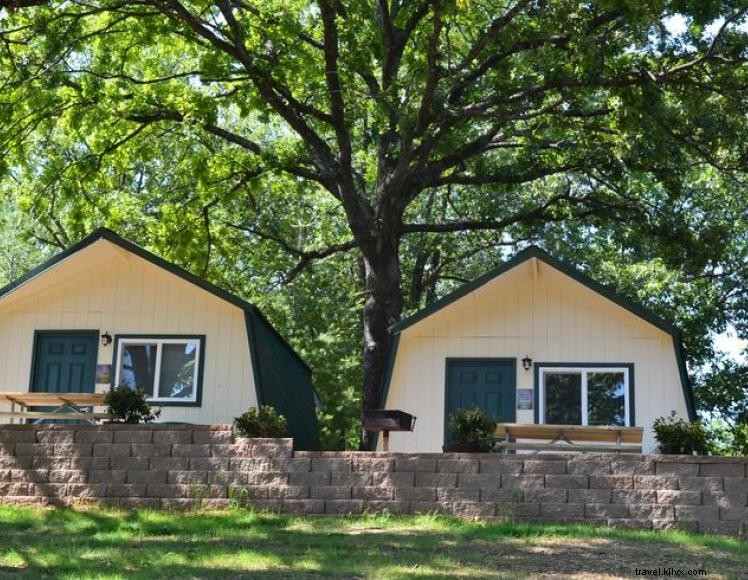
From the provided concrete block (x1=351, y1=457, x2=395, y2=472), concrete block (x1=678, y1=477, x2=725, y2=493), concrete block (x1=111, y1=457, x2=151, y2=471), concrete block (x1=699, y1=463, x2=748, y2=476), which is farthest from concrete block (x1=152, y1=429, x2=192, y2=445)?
concrete block (x1=699, y1=463, x2=748, y2=476)

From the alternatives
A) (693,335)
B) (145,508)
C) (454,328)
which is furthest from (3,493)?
(693,335)

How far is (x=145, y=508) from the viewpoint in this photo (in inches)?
530

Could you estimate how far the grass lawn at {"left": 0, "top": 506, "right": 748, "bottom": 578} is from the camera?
9320mm

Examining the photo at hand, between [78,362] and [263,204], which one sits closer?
[78,362]

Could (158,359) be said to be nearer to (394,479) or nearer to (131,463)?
(131,463)

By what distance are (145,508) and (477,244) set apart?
1916cm

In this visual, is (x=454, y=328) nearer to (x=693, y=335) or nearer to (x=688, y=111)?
(x=688, y=111)

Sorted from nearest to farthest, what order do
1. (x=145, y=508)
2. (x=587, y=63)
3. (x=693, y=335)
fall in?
(x=145, y=508) < (x=587, y=63) < (x=693, y=335)

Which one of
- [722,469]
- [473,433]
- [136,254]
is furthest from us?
[136,254]

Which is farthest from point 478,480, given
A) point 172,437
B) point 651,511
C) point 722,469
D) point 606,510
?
point 172,437

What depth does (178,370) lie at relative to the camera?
17594mm

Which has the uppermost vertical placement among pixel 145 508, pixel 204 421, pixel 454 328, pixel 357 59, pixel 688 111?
pixel 357 59

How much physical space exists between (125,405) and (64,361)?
146 inches

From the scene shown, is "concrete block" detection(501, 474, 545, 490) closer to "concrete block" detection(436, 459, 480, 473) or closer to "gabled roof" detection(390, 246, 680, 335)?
"concrete block" detection(436, 459, 480, 473)
